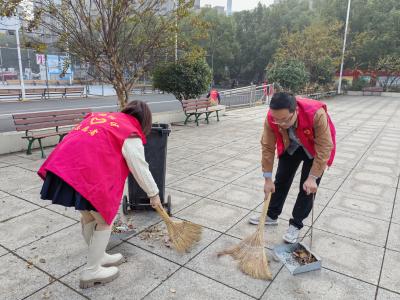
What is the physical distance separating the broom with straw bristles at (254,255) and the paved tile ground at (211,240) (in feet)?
0.24

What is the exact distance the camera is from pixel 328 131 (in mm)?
2764

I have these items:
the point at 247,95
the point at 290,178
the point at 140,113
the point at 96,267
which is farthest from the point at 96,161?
the point at 247,95

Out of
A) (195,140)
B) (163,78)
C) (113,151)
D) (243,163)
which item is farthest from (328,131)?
(163,78)

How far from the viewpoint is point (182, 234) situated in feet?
10.2

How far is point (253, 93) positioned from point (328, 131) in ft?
44.5

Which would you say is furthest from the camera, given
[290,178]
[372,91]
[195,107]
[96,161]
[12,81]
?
[372,91]

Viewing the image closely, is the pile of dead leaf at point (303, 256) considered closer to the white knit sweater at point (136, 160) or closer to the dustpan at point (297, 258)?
the dustpan at point (297, 258)

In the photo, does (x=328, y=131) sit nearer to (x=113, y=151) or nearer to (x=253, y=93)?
(x=113, y=151)

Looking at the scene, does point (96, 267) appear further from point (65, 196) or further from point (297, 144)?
point (297, 144)

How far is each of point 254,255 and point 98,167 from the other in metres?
1.53

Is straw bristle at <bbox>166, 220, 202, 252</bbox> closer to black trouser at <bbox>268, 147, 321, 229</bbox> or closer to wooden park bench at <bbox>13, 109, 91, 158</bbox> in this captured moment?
black trouser at <bbox>268, 147, 321, 229</bbox>

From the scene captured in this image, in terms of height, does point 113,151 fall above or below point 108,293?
above

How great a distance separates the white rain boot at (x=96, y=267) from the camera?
248 cm

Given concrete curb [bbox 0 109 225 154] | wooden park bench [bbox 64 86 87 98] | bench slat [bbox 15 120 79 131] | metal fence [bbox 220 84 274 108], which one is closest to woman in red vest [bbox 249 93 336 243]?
bench slat [bbox 15 120 79 131]
